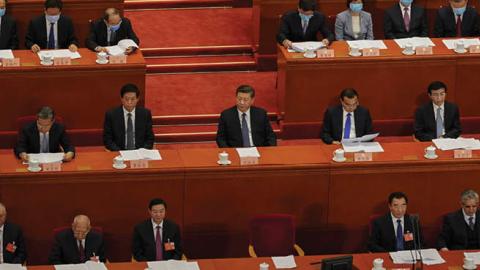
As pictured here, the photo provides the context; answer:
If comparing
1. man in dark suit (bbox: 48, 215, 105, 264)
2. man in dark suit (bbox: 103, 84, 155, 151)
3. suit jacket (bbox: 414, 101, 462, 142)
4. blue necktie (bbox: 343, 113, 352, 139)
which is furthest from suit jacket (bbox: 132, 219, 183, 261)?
suit jacket (bbox: 414, 101, 462, 142)

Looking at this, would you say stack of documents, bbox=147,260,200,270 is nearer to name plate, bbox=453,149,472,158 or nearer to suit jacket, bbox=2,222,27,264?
suit jacket, bbox=2,222,27,264

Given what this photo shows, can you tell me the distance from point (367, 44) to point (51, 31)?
2978mm

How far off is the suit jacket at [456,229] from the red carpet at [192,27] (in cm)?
365

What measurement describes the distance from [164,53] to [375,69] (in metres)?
2.27

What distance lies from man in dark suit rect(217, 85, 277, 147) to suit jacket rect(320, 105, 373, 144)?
19.1 inches

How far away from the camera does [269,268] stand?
1096 centimetres

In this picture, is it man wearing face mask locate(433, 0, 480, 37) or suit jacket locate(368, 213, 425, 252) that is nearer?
suit jacket locate(368, 213, 425, 252)

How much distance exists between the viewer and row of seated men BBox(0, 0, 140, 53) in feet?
44.2

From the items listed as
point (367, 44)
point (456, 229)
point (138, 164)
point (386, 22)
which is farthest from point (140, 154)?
point (386, 22)

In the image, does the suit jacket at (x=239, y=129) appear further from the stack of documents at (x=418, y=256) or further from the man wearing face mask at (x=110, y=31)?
the stack of documents at (x=418, y=256)

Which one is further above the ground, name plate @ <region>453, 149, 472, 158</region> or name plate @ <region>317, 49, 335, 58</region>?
name plate @ <region>317, 49, 335, 58</region>

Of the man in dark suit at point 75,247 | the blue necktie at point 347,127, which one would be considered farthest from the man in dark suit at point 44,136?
the blue necktie at point 347,127

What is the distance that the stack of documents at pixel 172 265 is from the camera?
10867mm

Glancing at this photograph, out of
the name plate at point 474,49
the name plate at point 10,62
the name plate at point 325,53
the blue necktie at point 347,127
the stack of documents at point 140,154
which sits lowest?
the stack of documents at point 140,154
